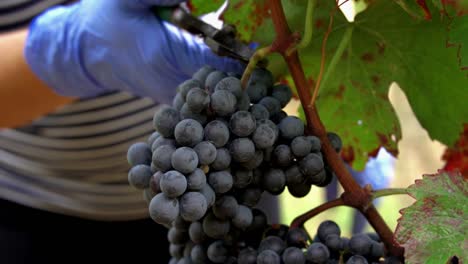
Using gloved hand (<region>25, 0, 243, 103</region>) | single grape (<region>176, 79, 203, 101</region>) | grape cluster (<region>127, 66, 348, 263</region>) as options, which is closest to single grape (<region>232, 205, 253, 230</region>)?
grape cluster (<region>127, 66, 348, 263</region>)

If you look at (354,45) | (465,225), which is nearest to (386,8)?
(354,45)

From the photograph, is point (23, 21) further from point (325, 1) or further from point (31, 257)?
point (325, 1)

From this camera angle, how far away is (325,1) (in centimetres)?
51

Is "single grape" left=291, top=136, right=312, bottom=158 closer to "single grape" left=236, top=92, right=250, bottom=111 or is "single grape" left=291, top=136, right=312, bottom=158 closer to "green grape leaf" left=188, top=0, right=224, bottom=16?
"single grape" left=236, top=92, right=250, bottom=111

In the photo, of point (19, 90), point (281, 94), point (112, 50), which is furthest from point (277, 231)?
point (19, 90)

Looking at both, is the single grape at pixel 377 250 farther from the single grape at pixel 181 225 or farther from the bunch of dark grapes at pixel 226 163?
the single grape at pixel 181 225

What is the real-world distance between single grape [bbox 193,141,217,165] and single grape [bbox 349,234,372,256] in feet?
0.49

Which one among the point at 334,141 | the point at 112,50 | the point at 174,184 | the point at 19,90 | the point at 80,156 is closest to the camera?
the point at 174,184

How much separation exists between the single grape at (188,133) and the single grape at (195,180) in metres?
0.02

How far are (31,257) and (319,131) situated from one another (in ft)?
2.62

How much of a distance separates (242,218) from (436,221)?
0.49ft

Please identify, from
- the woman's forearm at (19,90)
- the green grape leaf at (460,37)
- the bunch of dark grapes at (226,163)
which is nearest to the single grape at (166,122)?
the bunch of dark grapes at (226,163)

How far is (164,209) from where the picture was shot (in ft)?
1.26

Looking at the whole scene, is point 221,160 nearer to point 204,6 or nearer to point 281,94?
point 281,94
